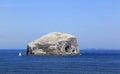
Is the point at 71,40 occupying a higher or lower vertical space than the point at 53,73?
higher

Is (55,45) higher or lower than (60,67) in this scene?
higher

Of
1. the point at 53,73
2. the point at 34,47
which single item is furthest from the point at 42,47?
the point at 53,73

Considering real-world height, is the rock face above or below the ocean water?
above

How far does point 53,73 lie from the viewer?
252 feet

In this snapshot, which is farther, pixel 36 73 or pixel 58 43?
pixel 58 43

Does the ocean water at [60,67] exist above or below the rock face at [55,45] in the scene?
below

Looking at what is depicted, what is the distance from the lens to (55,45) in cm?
18162

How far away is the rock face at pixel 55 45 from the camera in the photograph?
181775mm

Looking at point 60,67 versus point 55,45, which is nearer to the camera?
point 60,67

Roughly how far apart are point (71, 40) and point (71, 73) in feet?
357

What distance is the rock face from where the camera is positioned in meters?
182

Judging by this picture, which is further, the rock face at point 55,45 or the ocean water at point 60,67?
the rock face at point 55,45

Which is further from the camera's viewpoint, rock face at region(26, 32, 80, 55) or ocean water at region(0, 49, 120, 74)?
rock face at region(26, 32, 80, 55)

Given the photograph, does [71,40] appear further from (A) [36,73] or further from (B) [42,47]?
(A) [36,73]
